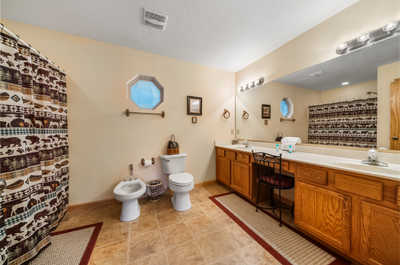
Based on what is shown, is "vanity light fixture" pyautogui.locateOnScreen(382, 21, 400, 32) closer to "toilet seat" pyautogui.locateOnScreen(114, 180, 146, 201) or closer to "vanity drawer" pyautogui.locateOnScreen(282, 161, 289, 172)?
"vanity drawer" pyautogui.locateOnScreen(282, 161, 289, 172)

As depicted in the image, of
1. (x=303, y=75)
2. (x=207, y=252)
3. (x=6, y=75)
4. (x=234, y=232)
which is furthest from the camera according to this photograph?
(x=303, y=75)

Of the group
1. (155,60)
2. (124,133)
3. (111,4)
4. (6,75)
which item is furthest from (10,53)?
(155,60)

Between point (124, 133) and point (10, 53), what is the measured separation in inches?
53.7

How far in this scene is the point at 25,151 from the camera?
3.84 ft

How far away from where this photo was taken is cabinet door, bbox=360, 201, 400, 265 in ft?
3.10

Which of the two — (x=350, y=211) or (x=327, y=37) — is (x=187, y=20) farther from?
(x=350, y=211)

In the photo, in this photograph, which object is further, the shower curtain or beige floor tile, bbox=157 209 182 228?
beige floor tile, bbox=157 209 182 228

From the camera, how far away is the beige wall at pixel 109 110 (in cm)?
200

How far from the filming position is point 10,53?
3.66 ft

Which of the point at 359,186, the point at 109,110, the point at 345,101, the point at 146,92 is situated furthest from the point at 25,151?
the point at 345,101

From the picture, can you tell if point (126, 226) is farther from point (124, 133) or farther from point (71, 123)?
point (71, 123)

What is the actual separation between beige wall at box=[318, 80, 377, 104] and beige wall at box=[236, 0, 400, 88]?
Answer: 0.41 meters

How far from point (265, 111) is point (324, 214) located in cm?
173

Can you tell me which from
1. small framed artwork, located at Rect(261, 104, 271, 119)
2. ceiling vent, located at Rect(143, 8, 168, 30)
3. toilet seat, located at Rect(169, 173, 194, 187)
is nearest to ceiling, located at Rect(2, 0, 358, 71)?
ceiling vent, located at Rect(143, 8, 168, 30)
